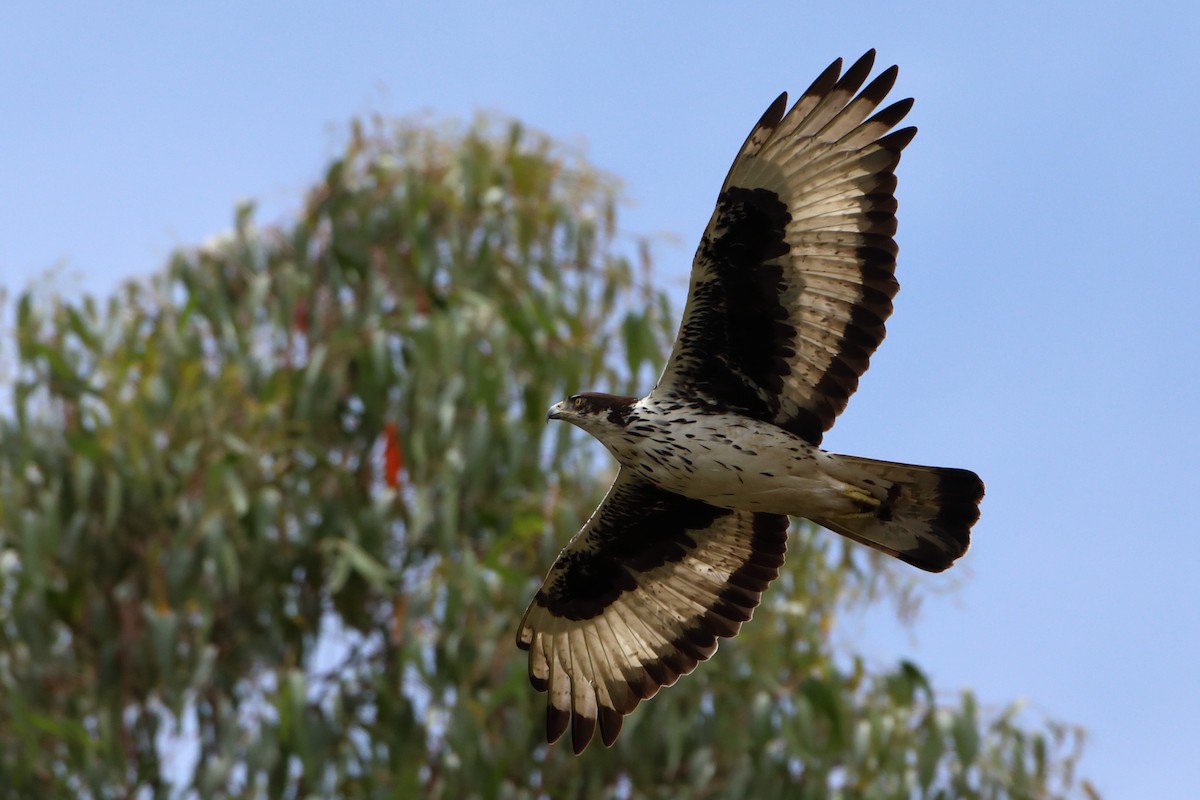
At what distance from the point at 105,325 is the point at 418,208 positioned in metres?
2.23

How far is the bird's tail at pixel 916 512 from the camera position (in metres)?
6.52

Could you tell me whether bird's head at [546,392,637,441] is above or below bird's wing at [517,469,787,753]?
above

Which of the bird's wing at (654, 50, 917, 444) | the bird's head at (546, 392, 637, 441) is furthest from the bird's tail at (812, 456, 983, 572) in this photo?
the bird's head at (546, 392, 637, 441)

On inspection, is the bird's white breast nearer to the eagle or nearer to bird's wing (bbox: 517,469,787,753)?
the eagle

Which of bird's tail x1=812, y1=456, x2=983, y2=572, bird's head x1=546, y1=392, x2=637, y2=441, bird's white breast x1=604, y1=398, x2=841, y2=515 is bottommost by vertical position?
bird's tail x1=812, y1=456, x2=983, y2=572

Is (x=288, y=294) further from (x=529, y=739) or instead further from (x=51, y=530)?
(x=529, y=739)

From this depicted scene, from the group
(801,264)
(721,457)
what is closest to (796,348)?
(801,264)

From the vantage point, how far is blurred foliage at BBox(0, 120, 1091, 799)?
10.6 metres

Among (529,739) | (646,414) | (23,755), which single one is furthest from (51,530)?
(646,414)

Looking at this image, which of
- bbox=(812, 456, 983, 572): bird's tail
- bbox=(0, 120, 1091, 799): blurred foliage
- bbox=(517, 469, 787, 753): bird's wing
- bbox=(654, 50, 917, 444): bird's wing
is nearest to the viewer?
bbox=(654, 50, 917, 444): bird's wing

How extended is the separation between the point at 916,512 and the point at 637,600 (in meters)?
1.46

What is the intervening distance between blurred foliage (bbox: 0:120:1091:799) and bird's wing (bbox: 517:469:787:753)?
8.01 ft

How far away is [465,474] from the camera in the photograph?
11.2 meters

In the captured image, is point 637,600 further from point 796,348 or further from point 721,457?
point 796,348
